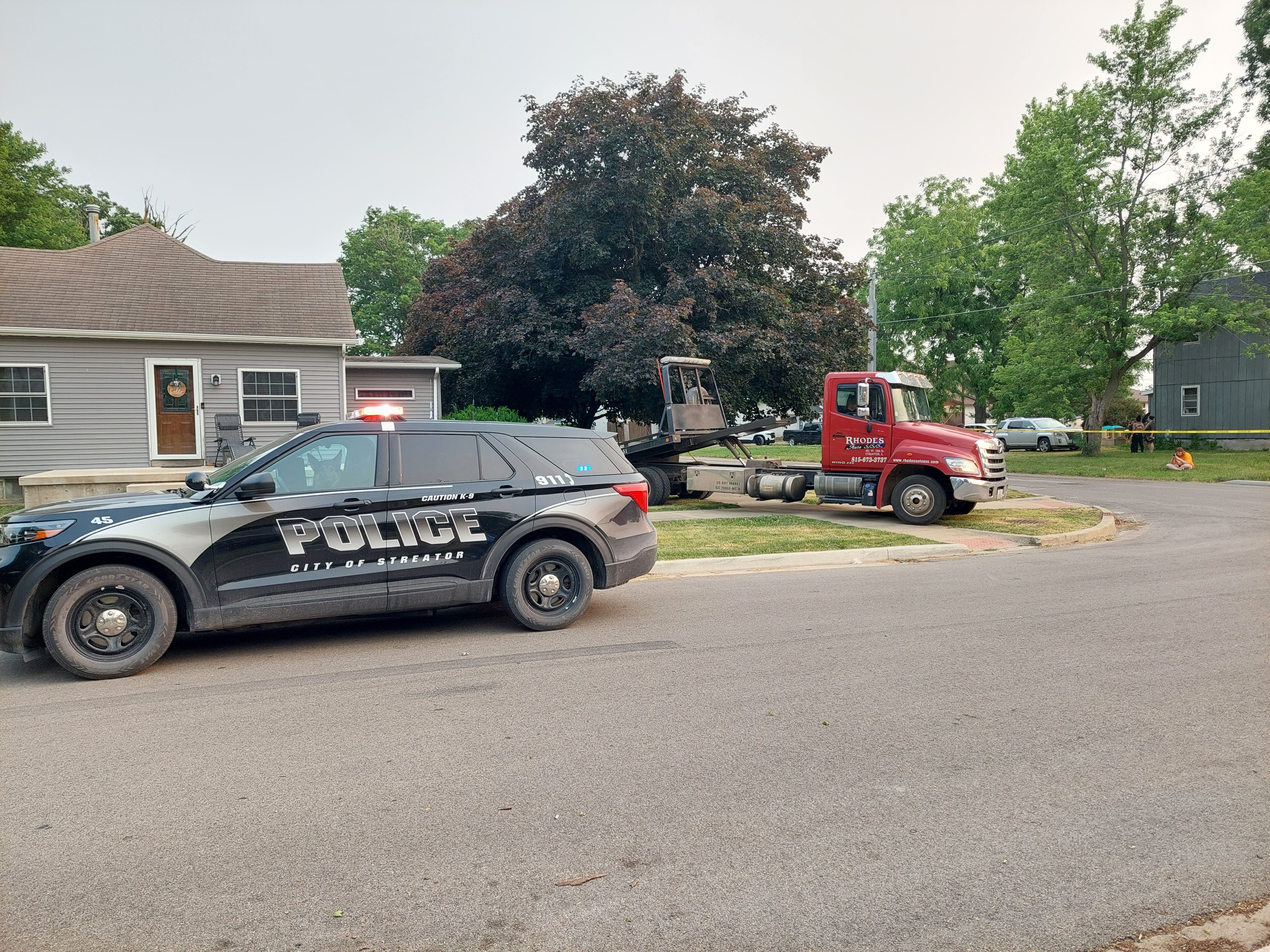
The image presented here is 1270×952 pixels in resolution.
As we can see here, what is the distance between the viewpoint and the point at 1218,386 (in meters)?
35.8

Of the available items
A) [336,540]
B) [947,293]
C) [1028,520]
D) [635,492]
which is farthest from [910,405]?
[947,293]

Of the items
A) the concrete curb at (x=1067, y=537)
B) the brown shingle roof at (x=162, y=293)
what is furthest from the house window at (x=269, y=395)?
the concrete curb at (x=1067, y=537)

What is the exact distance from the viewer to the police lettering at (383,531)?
6.76 m

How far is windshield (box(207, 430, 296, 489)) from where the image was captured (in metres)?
6.77

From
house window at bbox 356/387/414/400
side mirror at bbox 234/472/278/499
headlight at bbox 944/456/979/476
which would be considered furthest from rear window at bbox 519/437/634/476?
house window at bbox 356/387/414/400

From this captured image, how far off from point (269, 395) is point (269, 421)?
1.83 ft

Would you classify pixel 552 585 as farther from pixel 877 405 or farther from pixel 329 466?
pixel 877 405

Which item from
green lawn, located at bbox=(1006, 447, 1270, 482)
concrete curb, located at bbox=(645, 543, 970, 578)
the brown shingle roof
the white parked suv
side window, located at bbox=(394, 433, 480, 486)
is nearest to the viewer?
side window, located at bbox=(394, 433, 480, 486)

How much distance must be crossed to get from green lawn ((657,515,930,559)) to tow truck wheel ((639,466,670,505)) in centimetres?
306

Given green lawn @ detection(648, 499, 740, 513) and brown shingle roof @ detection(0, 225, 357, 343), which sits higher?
brown shingle roof @ detection(0, 225, 357, 343)

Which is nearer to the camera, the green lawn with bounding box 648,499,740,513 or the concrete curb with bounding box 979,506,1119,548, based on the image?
the concrete curb with bounding box 979,506,1119,548

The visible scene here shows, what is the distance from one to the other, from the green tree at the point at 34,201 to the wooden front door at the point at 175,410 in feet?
55.3

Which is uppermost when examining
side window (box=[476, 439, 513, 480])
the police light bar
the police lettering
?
the police light bar

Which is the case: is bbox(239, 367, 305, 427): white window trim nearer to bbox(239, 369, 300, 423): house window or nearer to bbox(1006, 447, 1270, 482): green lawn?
bbox(239, 369, 300, 423): house window
